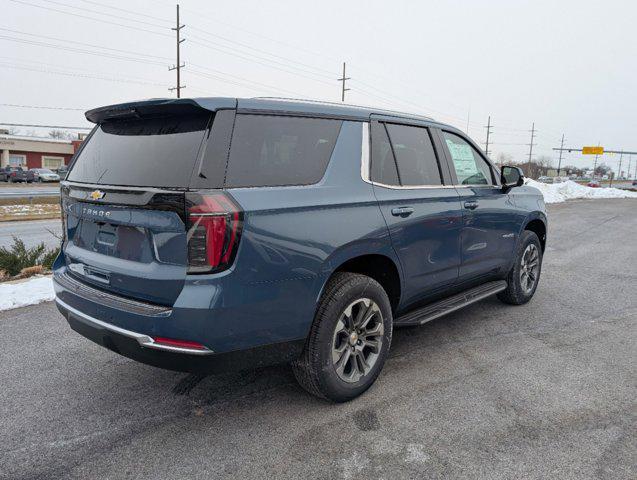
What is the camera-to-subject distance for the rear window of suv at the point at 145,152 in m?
2.50

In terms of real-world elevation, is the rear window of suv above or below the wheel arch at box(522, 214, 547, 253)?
above

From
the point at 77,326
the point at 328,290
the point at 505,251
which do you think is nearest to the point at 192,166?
the point at 328,290

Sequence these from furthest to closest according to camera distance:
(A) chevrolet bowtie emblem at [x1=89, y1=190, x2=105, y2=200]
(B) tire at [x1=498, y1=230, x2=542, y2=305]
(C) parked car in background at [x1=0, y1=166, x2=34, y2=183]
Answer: (C) parked car in background at [x1=0, y1=166, x2=34, y2=183]
(B) tire at [x1=498, y1=230, x2=542, y2=305]
(A) chevrolet bowtie emblem at [x1=89, y1=190, x2=105, y2=200]

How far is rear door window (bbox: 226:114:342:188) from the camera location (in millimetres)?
2527

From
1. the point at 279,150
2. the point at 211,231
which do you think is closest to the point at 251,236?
the point at 211,231

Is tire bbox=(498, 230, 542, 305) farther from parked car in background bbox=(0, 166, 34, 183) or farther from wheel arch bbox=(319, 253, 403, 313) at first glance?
parked car in background bbox=(0, 166, 34, 183)

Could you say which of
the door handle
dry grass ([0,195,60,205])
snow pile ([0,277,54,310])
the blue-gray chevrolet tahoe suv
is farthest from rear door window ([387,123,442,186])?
dry grass ([0,195,60,205])

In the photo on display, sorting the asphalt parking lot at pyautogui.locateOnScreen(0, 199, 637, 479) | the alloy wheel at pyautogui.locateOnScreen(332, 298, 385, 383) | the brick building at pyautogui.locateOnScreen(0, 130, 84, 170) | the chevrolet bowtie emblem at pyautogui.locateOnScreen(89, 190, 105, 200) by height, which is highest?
the brick building at pyautogui.locateOnScreen(0, 130, 84, 170)

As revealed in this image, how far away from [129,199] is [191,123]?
531 mm

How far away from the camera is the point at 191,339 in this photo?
237 cm

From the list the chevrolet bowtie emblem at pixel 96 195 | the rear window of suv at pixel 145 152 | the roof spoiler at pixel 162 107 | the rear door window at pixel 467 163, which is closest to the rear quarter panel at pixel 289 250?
the rear window of suv at pixel 145 152

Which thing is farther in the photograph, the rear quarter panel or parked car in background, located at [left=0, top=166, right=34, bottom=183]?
parked car in background, located at [left=0, top=166, right=34, bottom=183]

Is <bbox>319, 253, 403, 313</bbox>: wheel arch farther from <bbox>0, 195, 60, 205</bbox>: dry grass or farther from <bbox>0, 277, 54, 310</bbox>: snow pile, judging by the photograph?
<bbox>0, 195, 60, 205</bbox>: dry grass

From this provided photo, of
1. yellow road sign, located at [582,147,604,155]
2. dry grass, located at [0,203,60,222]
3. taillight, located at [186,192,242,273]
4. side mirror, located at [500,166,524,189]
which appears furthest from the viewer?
yellow road sign, located at [582,147,604,155]
